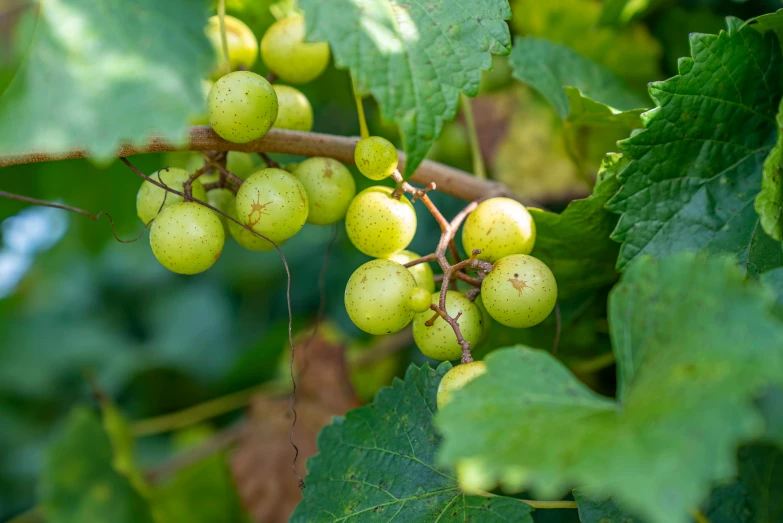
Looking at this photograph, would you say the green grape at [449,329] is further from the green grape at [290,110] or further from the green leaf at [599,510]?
the green grape at [290,110]

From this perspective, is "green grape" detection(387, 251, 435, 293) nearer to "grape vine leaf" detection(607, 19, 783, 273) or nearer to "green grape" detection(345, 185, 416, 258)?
"green grape" detection(345, 185, 416, 258)

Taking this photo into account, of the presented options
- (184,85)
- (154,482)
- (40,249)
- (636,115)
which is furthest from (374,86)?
(40,249)

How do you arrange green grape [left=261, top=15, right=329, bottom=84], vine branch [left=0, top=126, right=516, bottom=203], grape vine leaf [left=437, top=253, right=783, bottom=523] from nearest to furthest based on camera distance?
grape vine leaf [left=437, top=253, right=783, bottom=523] < vine branch [left=0, top=126, right=516, bottom=203] < green grape [left=261, top=15, right=329, bottom=84]

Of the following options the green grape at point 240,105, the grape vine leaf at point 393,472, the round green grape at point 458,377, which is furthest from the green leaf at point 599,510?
the green grape at point 240,105

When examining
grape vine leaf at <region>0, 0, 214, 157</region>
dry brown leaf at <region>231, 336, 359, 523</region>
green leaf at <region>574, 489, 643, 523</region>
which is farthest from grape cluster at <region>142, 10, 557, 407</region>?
dry brown leaf at <region>231, 336, 359, 523</region>

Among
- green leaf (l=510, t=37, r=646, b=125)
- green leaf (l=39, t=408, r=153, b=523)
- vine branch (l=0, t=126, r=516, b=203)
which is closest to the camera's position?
vine branch (l=0, t=126, r=516, b=203)

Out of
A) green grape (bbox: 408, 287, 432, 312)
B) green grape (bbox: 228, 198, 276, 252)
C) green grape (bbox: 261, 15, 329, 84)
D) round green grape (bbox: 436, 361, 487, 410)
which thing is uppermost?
green grape (bbox: 261, 15, 329, 84)

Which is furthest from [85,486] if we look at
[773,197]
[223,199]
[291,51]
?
[773,197]
